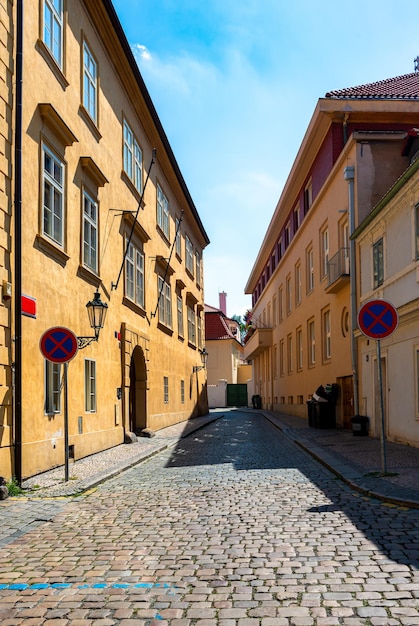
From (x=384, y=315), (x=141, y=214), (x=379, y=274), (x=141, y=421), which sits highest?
(x=141, y=214)

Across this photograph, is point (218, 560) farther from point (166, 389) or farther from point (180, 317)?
point (180, 317)

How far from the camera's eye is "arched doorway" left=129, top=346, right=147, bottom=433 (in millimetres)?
20438

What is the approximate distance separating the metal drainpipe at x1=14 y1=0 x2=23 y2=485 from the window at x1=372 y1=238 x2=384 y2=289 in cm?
948

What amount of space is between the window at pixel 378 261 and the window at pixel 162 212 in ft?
30.3

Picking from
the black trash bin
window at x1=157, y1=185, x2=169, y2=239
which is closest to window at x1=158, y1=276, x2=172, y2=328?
window at x1=157, y1=185, x2=169, y2=239

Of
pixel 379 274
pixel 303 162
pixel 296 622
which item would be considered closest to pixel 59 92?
pixel 379 274

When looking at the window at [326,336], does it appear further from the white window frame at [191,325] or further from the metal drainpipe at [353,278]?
the white window frame at [191,325]

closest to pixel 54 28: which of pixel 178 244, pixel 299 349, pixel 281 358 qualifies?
pixel 178 244

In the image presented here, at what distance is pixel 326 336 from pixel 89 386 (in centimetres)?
1341

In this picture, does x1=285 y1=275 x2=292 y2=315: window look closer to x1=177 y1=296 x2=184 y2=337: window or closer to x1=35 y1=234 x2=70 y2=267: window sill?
x1=177 y1=296 x2=184 y2=337: window

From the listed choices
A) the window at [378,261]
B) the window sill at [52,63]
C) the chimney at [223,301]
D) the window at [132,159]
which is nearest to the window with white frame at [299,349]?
the window at [132,159]

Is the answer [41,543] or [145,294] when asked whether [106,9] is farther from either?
[41,543]

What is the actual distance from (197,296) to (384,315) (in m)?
26.7

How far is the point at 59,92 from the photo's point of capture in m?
13.0
